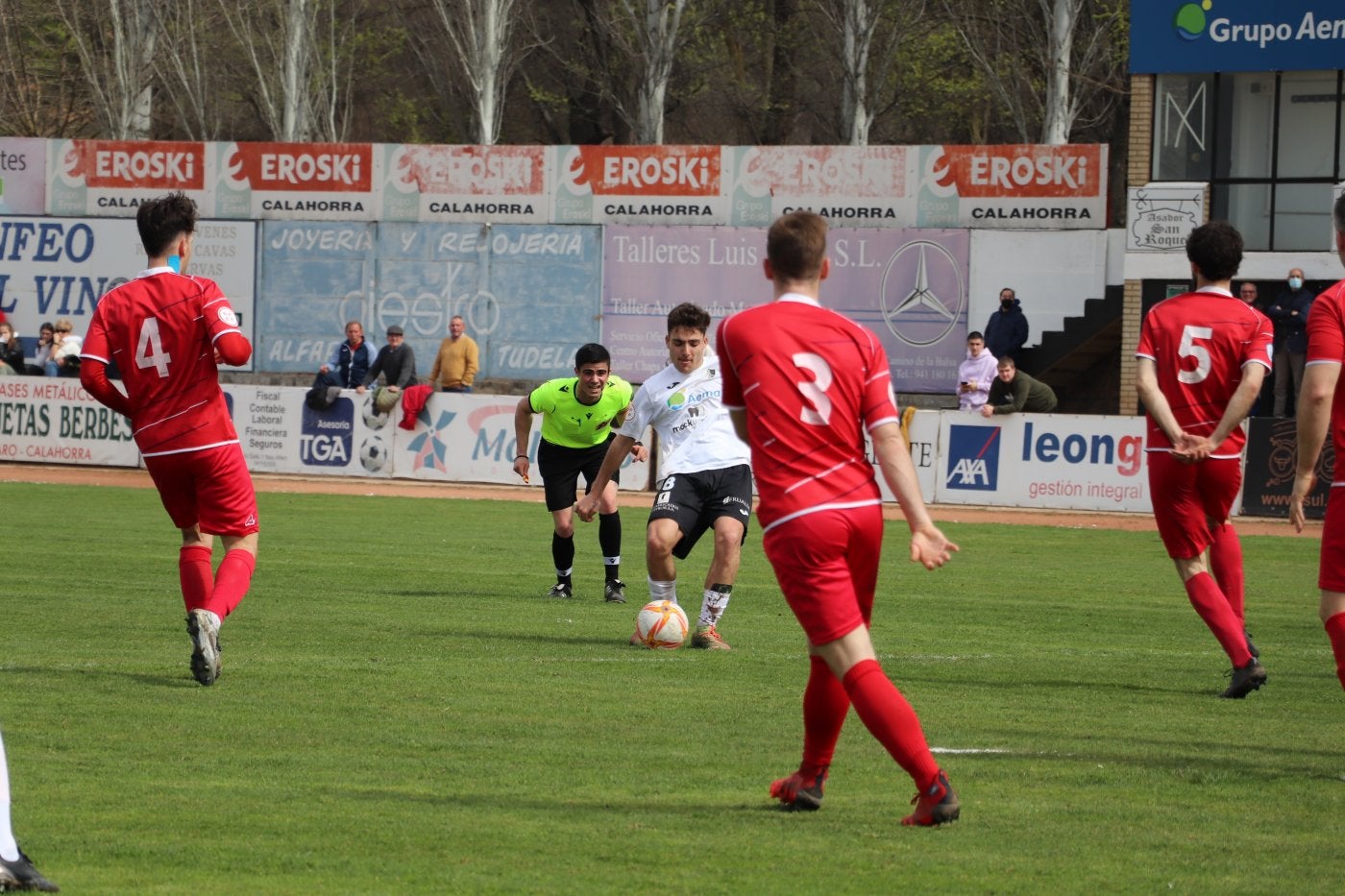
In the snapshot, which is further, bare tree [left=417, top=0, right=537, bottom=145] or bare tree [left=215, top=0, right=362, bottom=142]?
bare tree [left=215, top=0, right=362, bottom=142]

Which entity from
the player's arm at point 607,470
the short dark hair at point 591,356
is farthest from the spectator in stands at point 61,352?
the player's arm at point 607,470

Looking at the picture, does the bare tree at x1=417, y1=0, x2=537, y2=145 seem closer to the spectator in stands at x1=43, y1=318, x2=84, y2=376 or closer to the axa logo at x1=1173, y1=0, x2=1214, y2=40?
the spectator in stands at x1=43, y1=318, x2=84, y2=376

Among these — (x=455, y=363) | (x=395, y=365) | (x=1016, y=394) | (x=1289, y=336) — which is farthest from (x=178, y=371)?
(x=1289, y=336)

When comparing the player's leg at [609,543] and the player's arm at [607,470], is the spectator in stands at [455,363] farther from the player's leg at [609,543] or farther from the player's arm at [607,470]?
the player's arm at [607,470]

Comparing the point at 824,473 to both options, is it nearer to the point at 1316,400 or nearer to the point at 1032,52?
the point at 1316,400

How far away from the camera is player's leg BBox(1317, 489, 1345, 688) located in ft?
22.7

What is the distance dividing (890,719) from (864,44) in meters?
36.0

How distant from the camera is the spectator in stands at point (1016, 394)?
24.2 meters

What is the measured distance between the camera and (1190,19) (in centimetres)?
3062

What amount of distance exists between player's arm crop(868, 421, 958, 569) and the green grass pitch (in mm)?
897

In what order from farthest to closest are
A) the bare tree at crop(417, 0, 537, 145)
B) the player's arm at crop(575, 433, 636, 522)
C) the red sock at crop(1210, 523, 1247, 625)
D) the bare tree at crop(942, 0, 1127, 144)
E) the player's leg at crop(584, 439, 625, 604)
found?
1. the bare tree at crop(417, 0, 537, 145)
2. the bare tree at crop(942, 0, 1127, 144)
3. the player's leg at crop(584, 439, 625, 604)
4. the player's arm at crop(575, 433, 636, 522)
5. the red sock at crop(1210, 523, 1247, 625)

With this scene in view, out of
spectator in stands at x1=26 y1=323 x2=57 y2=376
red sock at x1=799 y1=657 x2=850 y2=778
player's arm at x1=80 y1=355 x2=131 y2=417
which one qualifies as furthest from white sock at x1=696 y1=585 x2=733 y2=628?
spectator in stands at x1=26 y1=323 x2=57 y2=376

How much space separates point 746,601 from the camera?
45.6 ft

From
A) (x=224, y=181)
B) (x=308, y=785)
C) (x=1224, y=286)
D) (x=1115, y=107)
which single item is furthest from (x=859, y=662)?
(x=1115, y=107)
